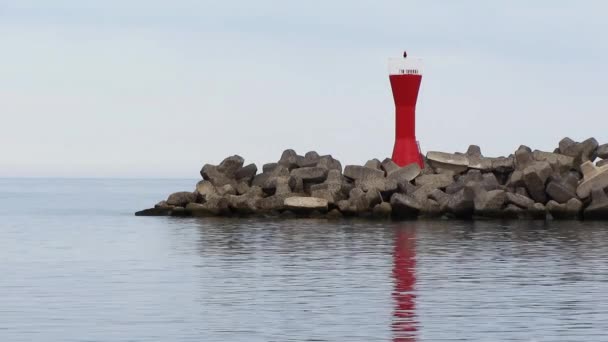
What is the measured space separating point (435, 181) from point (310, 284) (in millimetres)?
20550

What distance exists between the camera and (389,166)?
41.5 m

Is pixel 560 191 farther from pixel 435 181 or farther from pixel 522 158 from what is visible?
pixel 435 181

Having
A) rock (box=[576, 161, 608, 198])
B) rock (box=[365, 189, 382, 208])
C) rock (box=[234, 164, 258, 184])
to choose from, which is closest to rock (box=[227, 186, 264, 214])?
rock (box=[234, 164, 258, 184])

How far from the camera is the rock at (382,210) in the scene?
4034 centimetres

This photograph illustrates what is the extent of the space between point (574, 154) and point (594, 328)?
27350 millimetres

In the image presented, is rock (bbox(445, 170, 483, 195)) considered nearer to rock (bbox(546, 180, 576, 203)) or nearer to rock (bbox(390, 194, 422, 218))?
rock (bbox(390, 194, 422, 218))

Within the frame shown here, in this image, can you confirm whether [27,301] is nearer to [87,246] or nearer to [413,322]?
[413,322]

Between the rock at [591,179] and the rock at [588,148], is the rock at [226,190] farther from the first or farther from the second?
the rock at [588,148]

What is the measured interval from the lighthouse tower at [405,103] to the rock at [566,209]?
4.90m

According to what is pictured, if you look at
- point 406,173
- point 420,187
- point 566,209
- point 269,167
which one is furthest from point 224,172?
point 566,209

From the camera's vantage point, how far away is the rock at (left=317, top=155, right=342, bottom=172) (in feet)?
141

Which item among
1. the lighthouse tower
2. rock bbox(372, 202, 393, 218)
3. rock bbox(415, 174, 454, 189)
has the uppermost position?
the lighthouse tower

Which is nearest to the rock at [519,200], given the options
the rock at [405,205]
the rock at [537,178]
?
the rock at [537,178]

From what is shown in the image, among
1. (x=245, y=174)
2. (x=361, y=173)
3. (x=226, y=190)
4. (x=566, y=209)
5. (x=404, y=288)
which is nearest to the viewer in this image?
(x=404, y=288)
